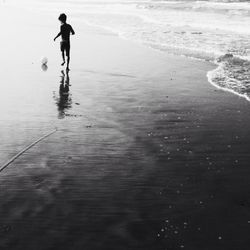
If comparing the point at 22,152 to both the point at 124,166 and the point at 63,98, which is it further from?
the point at 63,98

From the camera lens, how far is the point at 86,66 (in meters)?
17.7

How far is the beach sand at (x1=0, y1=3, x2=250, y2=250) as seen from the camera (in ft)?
17.4

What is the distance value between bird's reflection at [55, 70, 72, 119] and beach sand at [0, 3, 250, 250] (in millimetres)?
79

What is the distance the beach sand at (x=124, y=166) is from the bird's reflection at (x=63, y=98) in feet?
0.26

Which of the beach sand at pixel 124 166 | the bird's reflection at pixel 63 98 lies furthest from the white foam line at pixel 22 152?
the bird's reflection at pixel 63 98

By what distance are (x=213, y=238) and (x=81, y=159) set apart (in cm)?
300

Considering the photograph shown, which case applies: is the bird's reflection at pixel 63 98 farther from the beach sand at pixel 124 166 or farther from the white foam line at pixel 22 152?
the white foam line at pixel 22 152

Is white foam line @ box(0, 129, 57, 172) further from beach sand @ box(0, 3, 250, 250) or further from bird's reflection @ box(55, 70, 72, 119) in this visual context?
bird's reflection @ box(55, 70, 72, 119)

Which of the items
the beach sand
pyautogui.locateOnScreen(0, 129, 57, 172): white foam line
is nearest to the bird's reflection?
the beach sand

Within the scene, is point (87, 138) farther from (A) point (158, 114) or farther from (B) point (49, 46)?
(B) point (49, 46)

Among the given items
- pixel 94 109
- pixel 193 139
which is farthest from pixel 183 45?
pixel 193 139

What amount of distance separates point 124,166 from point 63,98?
17.8 feet

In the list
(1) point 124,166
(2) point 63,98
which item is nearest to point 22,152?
(1) point 124,166

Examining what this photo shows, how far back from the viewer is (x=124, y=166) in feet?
23.9
